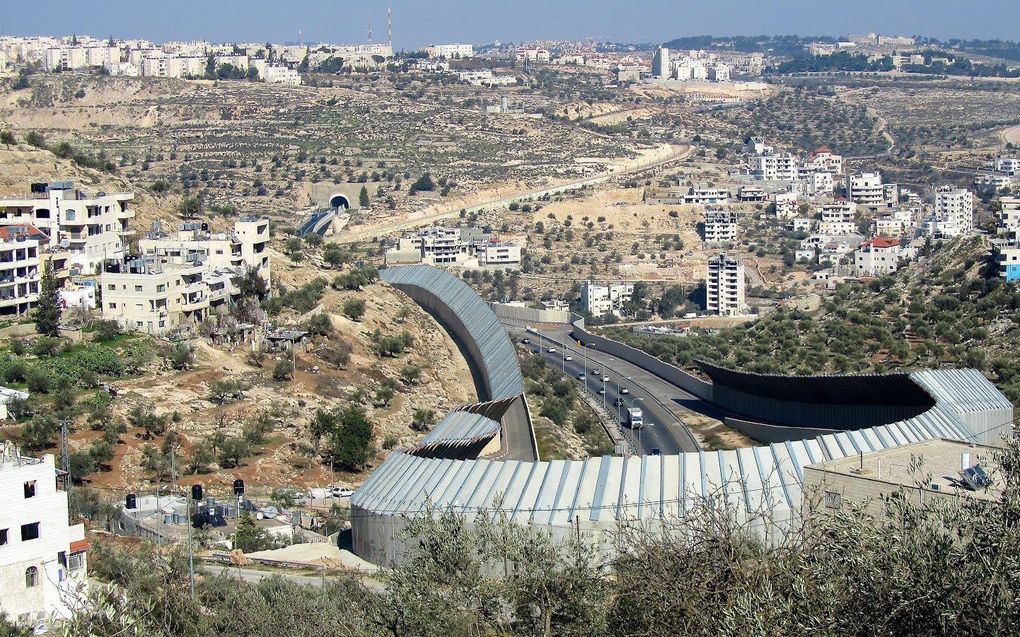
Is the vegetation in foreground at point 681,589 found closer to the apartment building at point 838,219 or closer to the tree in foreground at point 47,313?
the tree in foreground at point 47,313

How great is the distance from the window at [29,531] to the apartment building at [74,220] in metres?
25.1

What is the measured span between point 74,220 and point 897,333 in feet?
85.4

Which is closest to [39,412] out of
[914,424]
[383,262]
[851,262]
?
[914,424]

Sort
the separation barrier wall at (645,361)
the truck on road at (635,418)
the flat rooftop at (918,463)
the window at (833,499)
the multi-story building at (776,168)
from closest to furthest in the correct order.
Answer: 1. the window at (833,499)
2. the flat rooftop at (918,463)
3. the truck on road at (635,418)
4. the separation barrier wall at (645,361)
5. the multi-story building at (776,168)

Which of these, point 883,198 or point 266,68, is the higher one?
point 266,68

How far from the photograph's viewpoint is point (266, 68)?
141m

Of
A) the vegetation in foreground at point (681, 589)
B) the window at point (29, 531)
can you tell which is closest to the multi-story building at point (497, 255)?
the window at point (29, 531)

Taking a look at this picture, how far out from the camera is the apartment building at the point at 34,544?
1806cm

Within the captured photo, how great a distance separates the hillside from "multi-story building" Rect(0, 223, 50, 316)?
2236 cm

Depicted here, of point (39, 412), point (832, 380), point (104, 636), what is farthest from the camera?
point (832, 380)

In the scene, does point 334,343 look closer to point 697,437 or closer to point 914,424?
point 697,437

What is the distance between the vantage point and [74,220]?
146ft

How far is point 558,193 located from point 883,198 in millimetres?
28346

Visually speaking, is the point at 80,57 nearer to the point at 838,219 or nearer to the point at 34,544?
the point at 838,219
